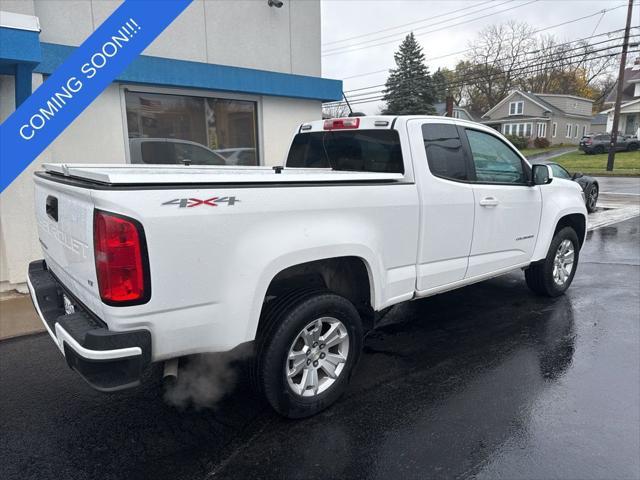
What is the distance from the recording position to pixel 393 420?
327 centimetres

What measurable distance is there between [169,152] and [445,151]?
4.70m

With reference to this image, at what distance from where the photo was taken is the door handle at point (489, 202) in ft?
14.0

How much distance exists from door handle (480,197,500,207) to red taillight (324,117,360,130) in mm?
1290

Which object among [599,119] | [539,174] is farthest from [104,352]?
[599,119]

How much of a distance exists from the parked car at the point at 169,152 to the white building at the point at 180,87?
2 cm

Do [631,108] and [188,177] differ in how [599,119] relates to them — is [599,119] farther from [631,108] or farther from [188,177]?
[188,177]

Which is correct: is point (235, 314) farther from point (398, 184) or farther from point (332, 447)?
point (398, 184)

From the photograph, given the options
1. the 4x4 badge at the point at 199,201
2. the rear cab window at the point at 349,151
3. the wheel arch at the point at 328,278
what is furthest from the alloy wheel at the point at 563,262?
the 4x4 badge at the point at 199,201

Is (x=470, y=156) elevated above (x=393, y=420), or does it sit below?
above

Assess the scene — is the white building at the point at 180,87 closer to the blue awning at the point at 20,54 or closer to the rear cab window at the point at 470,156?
the blue awning at the point at 20,54

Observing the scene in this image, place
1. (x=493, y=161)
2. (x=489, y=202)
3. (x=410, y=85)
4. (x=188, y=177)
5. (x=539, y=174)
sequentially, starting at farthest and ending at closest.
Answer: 1. (x=410, y=85)
2. (x=539, y=174)
3. (x=493, y=161)
4. (x=489, y=202)
5. (x=188, y=177)

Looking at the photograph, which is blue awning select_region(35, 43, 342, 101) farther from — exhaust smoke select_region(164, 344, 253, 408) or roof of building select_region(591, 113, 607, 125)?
roof of building select_region(591, 113, 607, 125)

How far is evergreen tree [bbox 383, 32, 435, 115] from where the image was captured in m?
45.5

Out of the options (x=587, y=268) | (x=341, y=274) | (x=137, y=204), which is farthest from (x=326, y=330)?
(x=587, y=268)
